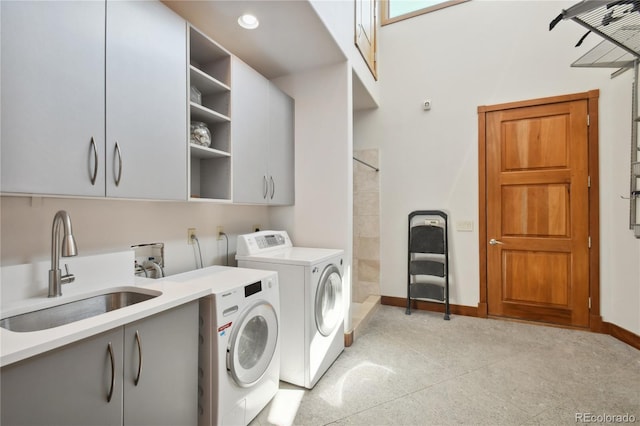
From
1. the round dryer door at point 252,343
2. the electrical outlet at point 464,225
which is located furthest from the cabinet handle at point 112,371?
the electrical outlet at point 464,225

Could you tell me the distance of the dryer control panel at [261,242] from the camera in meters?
2.17

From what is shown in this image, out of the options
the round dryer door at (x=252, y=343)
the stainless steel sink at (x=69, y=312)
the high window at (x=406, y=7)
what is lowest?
the round dryer door at (x=252, y=343)

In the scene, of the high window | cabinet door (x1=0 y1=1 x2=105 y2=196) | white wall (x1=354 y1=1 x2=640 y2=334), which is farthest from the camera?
the high window

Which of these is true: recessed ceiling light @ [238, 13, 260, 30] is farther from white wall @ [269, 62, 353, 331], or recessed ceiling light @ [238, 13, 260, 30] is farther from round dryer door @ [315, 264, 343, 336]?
round dryer door @ [315, 264, 343, 336]

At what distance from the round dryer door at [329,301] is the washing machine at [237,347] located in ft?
1.19

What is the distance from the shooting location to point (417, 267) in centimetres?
335

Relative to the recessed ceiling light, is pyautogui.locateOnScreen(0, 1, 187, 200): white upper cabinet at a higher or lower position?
lower

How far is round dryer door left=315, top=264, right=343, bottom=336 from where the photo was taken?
6.73 ft

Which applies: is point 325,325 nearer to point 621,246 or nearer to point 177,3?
point 177,3

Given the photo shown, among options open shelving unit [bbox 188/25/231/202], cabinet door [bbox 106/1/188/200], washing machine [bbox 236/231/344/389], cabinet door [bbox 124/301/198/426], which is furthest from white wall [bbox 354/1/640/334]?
cabinet door [bbox 124/301/198/426]

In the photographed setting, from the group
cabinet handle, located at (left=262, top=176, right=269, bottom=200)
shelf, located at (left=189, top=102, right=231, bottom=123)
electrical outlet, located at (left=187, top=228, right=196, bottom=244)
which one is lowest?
electrical outlet, located at (left=187, top=228, right=196, bottom=244)

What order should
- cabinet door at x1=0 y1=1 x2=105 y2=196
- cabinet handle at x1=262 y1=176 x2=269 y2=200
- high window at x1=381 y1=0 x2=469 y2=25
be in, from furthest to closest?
high window at x1=381 y1=0 x2=469 y2=25 → cabinet handle at x1=262 y1=176 x2=269 y2=200 → cabinet door at x1=0 y1=1 x2=105 y2=196

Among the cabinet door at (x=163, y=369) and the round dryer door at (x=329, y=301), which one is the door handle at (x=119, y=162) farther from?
the round dryer door at (x=329, y=301)

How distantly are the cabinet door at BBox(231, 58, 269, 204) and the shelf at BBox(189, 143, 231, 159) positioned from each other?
10 centimetres
